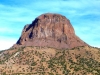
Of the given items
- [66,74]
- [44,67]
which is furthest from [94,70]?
[44,67]

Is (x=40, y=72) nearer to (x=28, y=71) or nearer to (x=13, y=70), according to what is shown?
(x=28, y=71)

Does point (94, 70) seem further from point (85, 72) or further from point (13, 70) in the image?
point (13, 70)

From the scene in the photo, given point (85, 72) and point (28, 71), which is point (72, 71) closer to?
point (85, 72)

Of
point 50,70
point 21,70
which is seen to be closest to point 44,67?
point 50,70

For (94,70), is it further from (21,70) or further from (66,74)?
(21,70)

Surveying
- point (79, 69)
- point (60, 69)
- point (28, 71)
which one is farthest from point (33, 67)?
point (79, 69)

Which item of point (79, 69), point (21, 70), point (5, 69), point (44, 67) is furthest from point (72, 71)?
point (5, 69)
